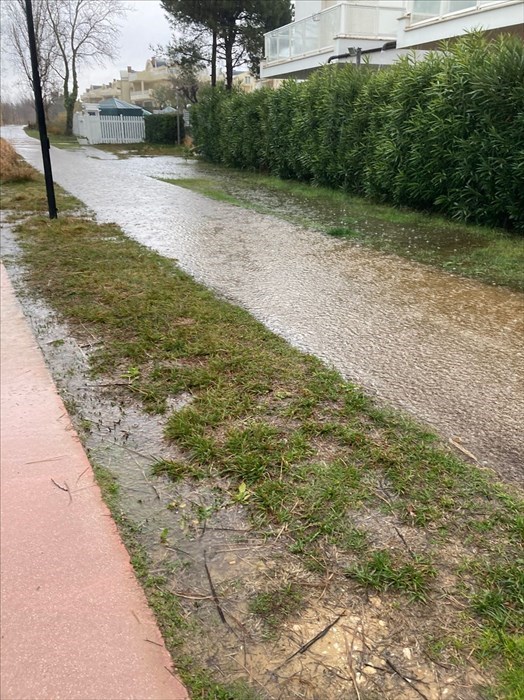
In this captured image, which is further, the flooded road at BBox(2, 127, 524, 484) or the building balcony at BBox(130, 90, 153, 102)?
the building balcony at BBox(130, 90, 153, 102)

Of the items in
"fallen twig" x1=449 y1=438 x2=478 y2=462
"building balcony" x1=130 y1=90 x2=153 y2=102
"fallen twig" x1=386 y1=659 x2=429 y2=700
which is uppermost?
"building balcony" x1=130 y1=90 x2=153 y2=102

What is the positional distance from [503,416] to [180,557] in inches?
69.6

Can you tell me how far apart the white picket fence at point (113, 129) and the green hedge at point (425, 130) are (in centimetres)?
1959

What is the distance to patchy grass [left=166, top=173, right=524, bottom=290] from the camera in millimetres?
5652

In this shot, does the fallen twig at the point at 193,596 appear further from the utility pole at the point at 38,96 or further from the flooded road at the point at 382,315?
the utility pole at the point at 38,96

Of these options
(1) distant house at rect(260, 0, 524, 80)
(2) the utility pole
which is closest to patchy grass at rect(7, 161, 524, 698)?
(2) the utility pole

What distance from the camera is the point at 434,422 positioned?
268 cm

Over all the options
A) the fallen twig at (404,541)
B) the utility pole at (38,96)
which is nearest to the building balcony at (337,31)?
the utility pole at (38,96)

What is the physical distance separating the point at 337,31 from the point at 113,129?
17.7m

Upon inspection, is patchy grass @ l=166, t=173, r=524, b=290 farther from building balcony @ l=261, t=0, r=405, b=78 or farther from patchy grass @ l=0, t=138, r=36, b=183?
building balcony @ l=261, t=0, r=405, b=78

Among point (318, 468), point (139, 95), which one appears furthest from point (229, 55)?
point (139, 95)

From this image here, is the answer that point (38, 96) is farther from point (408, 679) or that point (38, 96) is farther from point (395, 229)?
point (408, 679)

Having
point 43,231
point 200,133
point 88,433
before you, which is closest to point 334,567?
point 88,433

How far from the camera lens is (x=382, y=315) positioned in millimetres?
4246
